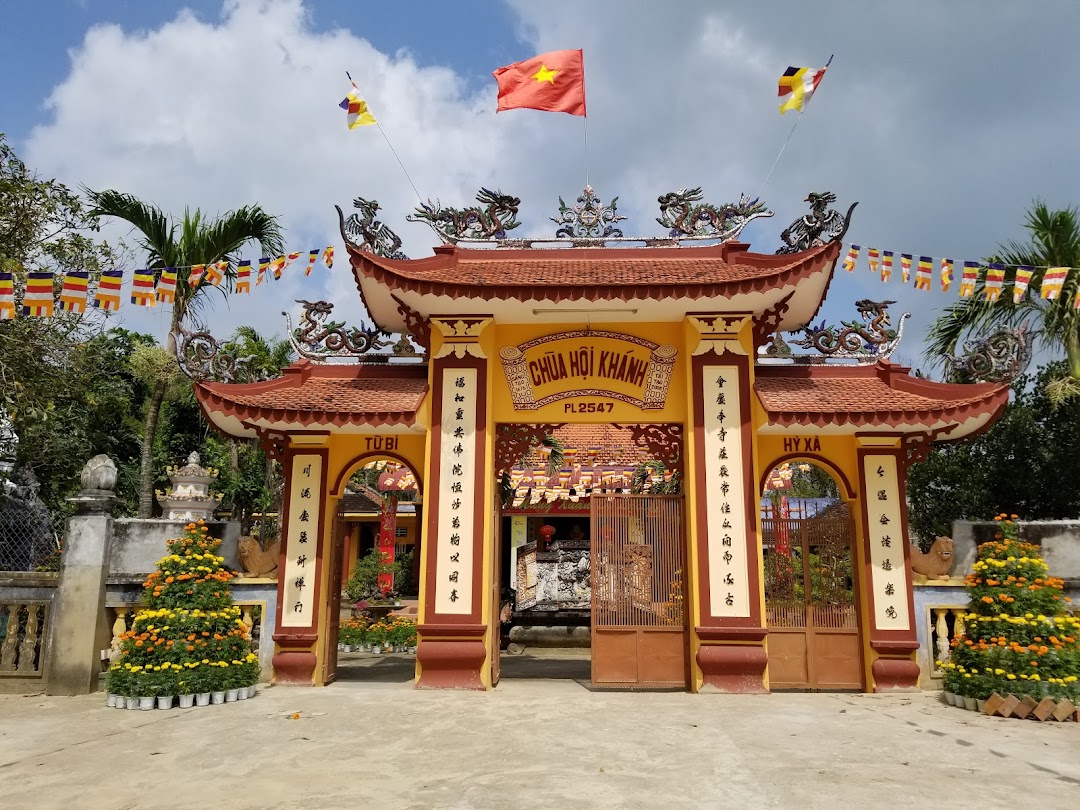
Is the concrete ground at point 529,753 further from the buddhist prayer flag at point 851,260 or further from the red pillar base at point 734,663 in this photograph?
the buddhist prayer flag at point 851,260

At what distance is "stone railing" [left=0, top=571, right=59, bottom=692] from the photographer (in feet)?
26.7

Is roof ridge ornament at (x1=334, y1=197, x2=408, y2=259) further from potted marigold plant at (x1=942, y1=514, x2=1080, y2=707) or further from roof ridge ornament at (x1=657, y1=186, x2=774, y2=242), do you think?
potted marigold plant at (x1=942, y1=514, x2=1080, y2=707)

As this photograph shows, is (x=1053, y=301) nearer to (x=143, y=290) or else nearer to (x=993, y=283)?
(x=993, y=283)

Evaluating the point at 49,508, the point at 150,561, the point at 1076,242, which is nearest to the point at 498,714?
the point at 150,561

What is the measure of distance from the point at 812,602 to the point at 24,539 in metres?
12.3

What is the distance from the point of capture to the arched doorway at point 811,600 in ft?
28.3

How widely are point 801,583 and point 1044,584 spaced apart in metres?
2.37

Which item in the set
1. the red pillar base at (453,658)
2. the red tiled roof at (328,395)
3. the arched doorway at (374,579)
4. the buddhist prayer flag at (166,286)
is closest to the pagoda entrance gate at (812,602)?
the red pillar base at (453,658)

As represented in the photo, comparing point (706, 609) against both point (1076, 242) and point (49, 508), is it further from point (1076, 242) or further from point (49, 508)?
point (49, 508)

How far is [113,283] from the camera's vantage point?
8.73m

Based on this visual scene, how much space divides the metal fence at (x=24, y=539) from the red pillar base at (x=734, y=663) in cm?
899

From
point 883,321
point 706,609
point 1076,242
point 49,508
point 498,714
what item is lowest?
point 498,714

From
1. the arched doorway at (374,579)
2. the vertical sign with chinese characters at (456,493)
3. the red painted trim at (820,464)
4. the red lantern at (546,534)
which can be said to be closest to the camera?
the vertical sign with chinese characters at (456,493)

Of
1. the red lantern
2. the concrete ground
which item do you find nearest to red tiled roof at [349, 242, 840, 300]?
the concrete ground
